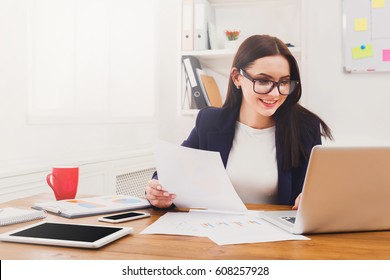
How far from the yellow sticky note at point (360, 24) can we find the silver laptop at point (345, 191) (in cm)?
180

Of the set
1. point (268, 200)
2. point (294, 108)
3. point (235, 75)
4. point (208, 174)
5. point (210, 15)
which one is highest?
point (210, 15)

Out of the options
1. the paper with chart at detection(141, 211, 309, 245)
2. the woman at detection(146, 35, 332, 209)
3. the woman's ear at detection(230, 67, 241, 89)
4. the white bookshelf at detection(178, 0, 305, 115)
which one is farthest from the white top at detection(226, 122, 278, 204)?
the white bookshelf at detection(178, 0, 305, 115)

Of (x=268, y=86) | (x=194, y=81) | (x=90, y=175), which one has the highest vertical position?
(x=194, y=81)

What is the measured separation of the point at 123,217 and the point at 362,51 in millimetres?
1955

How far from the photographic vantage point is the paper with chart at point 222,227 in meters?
0.92

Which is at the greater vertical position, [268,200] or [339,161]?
[339,161]

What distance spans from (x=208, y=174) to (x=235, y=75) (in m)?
0.75

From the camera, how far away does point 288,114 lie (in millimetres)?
1729

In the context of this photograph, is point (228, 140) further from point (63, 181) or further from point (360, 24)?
point (360, 24)

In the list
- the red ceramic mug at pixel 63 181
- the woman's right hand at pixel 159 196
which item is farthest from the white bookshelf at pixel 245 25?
the woman's right hand at pixel 159 196

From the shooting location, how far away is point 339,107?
2578 mm

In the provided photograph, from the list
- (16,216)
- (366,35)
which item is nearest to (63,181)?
(16,216)
